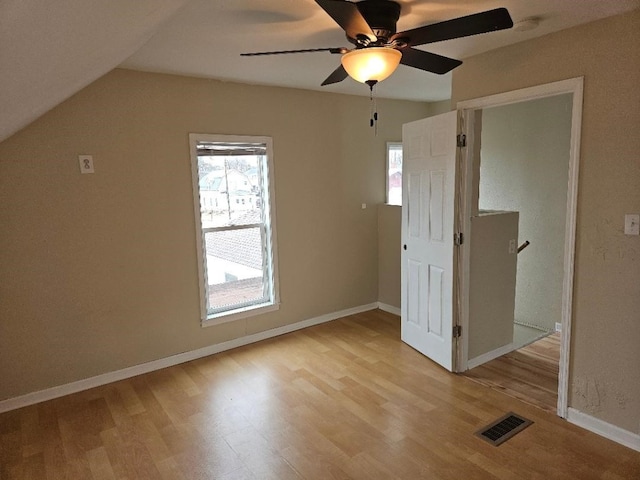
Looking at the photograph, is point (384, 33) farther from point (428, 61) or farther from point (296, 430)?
point (296, 430)

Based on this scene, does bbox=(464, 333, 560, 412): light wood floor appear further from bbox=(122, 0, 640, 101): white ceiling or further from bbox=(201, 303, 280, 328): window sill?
bbox=(122, 0, 640, 101): white ceiling

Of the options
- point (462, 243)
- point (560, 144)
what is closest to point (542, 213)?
point (560, 144)

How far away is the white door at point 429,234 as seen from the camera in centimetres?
325

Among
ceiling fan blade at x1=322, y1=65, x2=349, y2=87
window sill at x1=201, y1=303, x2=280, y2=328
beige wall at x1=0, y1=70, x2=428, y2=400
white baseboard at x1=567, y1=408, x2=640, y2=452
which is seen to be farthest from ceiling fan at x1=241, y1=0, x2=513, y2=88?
window sill at x1=201, y1=303, x2=280, y2=328

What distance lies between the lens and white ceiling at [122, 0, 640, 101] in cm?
210

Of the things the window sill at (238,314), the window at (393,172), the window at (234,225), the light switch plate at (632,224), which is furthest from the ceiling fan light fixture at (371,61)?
the window at (393,172)

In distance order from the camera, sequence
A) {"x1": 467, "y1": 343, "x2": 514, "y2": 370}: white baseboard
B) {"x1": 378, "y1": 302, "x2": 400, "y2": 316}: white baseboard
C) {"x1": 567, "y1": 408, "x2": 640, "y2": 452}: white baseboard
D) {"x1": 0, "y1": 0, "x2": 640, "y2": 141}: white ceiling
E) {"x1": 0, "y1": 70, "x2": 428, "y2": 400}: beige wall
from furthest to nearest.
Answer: {"x1": 378, "y1": 302, "x2": 400, "y2": 316}: white baseboard
{"x1": 467, "y1": 343, "x2": 514, "y2": 370}: white baseboard
{"x1": 0, "y1": 70, "x2": 428, "y2": 400}: beige wall
{"x1": 567, "y1": 408, "x2": 640, "y2": 452}: white baseboard
{"x1": 0, "y1": 0, "x2": 640, "y2": 141}: white ceiling

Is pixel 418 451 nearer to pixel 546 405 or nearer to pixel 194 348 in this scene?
Result: pixel 546 405

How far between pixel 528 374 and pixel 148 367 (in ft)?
10.1

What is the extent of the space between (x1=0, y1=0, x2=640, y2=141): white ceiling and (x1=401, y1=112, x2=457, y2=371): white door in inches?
24.4

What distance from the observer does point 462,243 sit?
3232 mm

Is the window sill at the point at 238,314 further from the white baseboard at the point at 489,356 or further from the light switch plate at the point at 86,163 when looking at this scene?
the white baseboard at the point at 489,356

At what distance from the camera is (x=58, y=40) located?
51.3 inches

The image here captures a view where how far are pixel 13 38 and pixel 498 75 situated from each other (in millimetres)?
2770
